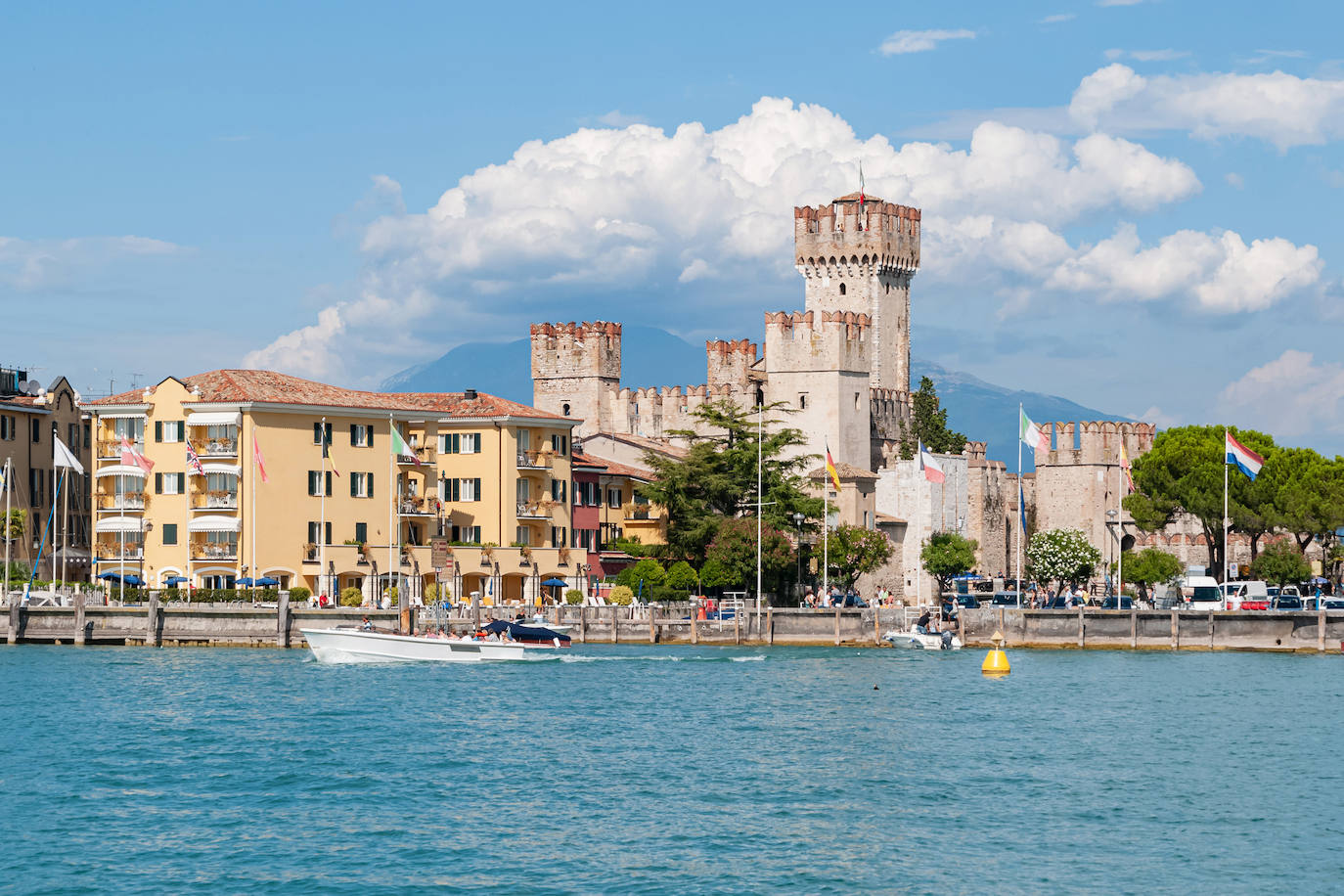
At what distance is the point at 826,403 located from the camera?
11450 cm

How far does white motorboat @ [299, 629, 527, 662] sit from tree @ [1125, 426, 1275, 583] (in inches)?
1895

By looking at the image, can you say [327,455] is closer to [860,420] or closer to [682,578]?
[682,578]

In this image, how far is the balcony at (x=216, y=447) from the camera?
84.2 metres

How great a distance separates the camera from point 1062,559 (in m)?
110

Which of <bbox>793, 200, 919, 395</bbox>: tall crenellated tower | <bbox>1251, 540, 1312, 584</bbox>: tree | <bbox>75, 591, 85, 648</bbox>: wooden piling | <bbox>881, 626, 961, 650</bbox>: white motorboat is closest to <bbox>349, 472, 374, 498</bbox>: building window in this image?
<bbox>75, 591, 85, 648</bbox>: wooden piling

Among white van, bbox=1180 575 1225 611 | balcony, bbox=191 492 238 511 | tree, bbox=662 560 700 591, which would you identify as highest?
balcony, bbox=191 492 238 511

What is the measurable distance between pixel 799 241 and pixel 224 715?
84.6m

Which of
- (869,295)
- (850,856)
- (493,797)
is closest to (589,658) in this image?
(493,797)

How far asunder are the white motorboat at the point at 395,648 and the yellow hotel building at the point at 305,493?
1038 cm

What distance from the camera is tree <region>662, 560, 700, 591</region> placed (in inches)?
3583

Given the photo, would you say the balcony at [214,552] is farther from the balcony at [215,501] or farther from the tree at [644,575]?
the tree at [644,575]

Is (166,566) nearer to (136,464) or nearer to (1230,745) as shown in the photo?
(136,464)

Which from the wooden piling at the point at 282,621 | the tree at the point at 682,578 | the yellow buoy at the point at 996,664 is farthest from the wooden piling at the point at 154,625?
the yellow buoy at the point at 996,664

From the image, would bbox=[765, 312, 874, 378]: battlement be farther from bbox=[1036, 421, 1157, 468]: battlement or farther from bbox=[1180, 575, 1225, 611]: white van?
bbox=[1180, 575, 1225, 611]: white van
